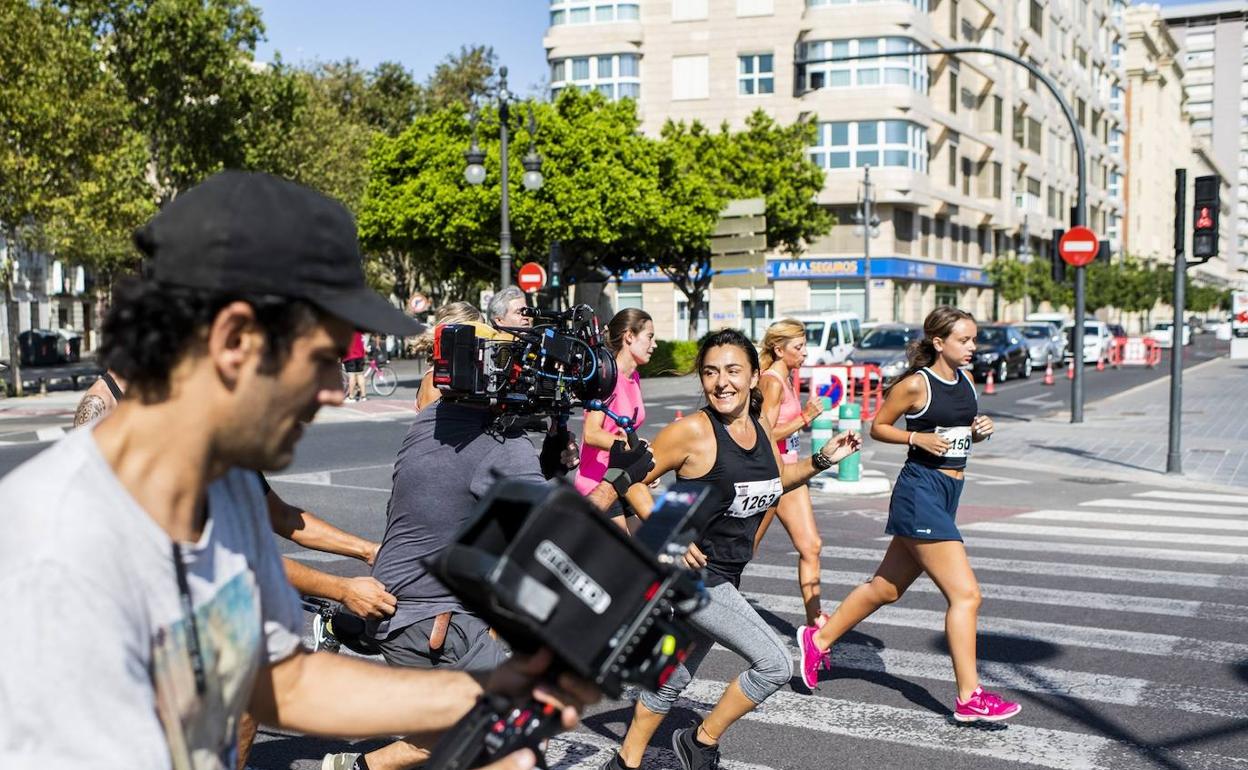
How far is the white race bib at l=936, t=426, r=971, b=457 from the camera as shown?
6039 mm

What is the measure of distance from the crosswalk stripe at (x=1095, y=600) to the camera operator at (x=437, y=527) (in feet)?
16.6

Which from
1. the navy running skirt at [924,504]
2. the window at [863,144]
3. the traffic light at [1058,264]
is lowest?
the navy running skirt at [924,504]

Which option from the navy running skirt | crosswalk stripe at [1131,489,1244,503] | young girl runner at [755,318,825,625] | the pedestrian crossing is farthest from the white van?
the navy running skirt

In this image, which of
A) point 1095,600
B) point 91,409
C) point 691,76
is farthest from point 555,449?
point 691,76

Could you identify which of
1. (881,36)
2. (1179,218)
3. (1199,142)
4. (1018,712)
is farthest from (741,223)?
(1199,142)

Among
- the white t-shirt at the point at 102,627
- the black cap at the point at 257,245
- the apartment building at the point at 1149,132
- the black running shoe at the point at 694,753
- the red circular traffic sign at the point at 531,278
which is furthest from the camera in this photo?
the apartment building at the point at 1149,132

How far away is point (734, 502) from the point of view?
4.95 meters

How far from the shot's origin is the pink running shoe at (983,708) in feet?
18.1

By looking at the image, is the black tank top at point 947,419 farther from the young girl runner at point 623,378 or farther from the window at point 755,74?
the window at point 755,74

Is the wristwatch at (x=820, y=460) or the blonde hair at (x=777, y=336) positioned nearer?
the wristwatch at (x=820, y=460)

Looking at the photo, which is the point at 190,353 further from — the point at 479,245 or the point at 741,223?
the point at 479,245

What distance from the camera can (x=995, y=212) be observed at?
64062mm

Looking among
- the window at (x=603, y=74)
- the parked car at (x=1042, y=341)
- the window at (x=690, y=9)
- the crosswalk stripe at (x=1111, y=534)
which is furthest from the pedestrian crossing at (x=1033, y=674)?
the window at (x=690, y=9)

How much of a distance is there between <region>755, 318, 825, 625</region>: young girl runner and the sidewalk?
333 inches
